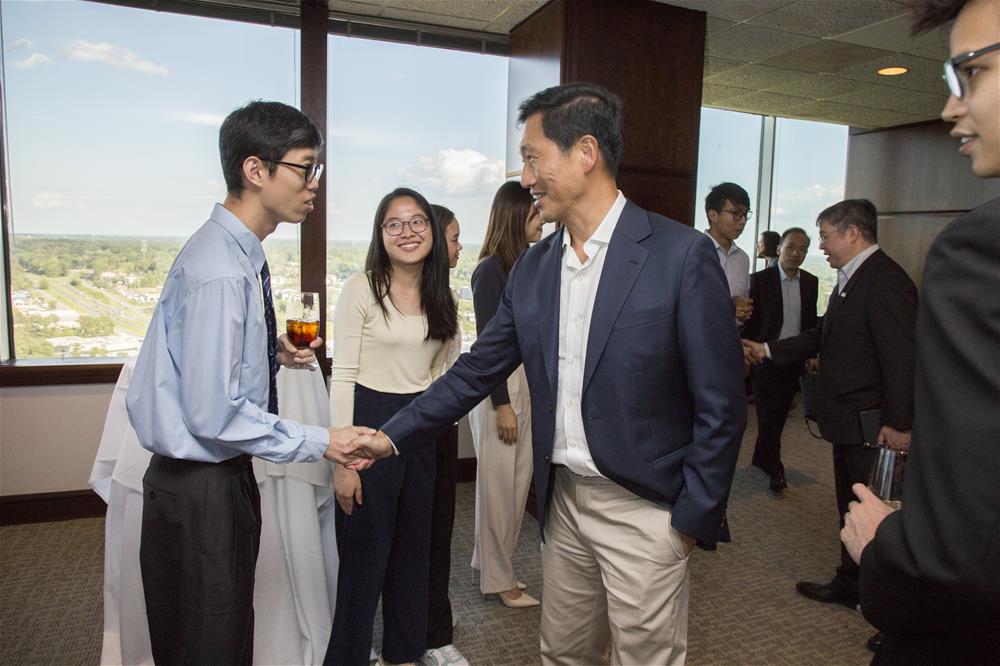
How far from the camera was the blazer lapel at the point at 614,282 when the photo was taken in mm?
1522

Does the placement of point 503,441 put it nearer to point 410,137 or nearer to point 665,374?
point 665,374

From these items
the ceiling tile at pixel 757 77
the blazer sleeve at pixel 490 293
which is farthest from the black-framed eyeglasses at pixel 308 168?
the ceiling tile at pixel 757 77

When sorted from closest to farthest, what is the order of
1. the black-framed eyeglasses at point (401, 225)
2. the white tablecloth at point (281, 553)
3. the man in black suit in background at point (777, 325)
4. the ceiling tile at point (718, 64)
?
the white tablecloth at point (281, 553), the black-framed eyeglasses at point (401, 225), the man in black suit in background at point (777, 325), the ceiling tile at point (718, 64)

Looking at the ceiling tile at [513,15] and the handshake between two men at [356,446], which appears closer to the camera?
the handshake between two men at [356,446]

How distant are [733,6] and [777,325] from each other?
230 centimetres

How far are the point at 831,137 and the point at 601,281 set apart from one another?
688 centimetres

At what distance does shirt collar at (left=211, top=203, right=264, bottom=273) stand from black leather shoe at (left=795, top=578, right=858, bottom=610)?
2.75 m

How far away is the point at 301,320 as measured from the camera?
197cm

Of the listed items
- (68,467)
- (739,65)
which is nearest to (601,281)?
(68,467)

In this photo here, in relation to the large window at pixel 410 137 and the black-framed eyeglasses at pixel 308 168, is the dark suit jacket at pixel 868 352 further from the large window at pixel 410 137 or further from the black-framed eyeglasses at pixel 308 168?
the black-framed eyeglasses at pixel 308 168

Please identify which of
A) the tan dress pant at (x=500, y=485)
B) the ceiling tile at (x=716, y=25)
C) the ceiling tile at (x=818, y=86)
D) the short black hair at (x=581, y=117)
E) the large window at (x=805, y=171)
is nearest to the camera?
the short black hair at (x=581, y=117)

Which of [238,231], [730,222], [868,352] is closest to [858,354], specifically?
[868,352]

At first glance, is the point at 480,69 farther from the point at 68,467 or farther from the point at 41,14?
the point at 68,467

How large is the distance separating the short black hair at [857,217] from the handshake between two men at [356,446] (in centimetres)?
224
